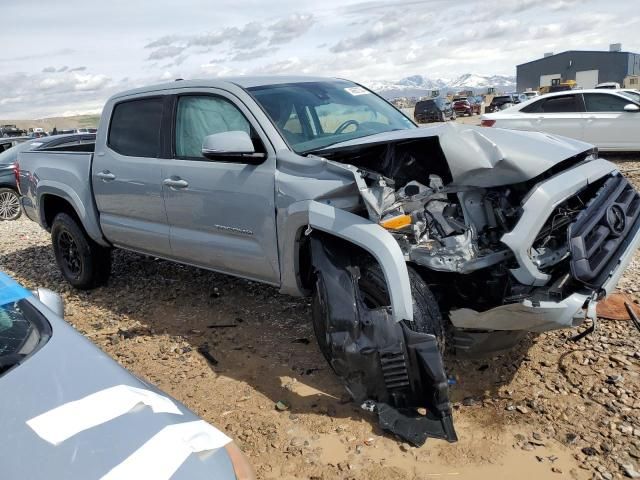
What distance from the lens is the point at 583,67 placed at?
71.2m

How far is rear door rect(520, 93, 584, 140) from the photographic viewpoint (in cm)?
1144

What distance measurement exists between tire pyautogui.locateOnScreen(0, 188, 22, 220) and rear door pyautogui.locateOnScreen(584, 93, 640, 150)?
11.6m

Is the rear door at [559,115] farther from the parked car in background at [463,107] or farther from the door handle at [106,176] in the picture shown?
the parked car in background at [463,107]

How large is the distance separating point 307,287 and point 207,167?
117 cm

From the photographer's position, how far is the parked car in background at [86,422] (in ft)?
5.45

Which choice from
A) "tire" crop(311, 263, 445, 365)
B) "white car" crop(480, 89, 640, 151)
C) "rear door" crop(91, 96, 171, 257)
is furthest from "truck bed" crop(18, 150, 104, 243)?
"white car" crop(480, 89, 640, 151)

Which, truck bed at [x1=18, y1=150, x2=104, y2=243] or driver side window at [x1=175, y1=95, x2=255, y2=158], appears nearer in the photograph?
driver side window at [x1=175, y1=95, x2=255, y2=158]

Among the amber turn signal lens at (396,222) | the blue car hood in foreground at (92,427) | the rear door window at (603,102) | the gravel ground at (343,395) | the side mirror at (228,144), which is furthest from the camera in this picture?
the rear door window at (603,102)

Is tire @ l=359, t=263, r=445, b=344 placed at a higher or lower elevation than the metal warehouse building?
higher

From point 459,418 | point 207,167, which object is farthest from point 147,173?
point 459,418

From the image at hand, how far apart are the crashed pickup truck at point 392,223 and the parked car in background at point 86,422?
4.26ft

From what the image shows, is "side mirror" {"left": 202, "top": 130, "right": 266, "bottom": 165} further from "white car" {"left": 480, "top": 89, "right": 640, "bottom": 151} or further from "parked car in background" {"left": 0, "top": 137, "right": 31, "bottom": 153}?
"parked car in background" {"left": 0, "top": 137, "right": 31, "bottom": 153}

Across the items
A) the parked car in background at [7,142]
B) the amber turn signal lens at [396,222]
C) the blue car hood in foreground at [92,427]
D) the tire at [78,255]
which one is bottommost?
the tire at [78,255]

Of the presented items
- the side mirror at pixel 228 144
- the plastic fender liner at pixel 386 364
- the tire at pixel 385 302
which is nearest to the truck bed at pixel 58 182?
the side mirror at pixel 228 144
